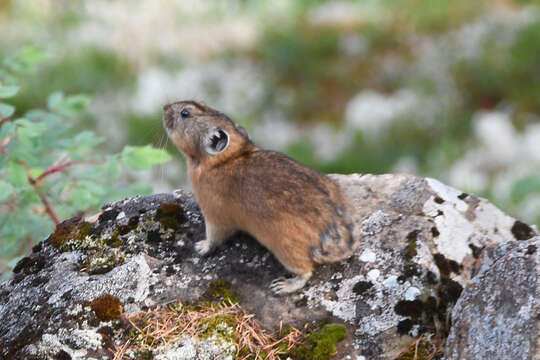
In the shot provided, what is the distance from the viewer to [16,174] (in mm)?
4312

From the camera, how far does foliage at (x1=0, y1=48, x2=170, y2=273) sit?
14.1ft

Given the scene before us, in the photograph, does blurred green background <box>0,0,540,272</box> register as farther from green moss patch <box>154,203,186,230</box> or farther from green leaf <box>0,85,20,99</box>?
green leaf <box>0,85,20,99</box>

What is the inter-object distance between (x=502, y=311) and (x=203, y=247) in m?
1.87

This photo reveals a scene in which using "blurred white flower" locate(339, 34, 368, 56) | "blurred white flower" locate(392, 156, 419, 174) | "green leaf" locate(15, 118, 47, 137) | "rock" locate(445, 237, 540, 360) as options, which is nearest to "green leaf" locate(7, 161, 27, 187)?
"green leaf" locate(15, 118, 47, 137)

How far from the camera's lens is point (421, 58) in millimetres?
11891

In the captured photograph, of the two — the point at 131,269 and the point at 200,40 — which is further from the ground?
the point at 200,40

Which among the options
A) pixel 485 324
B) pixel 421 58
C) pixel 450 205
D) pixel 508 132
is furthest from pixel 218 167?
pixel 421 58

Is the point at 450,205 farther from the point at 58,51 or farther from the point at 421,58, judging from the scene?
the point at 58,51

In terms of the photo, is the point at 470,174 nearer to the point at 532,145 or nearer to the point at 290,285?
the point at 532,145

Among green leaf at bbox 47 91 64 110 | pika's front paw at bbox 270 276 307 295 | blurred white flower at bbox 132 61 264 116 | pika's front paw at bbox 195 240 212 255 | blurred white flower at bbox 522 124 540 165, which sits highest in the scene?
blurred white flower at bbox 132 61 264 116

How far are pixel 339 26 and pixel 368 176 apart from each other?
9.28 m

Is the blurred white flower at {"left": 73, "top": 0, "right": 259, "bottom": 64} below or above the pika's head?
above

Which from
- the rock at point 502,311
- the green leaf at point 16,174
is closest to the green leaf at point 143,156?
the green leaf at point 16,174

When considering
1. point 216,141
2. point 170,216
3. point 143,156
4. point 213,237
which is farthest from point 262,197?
point 143,156
